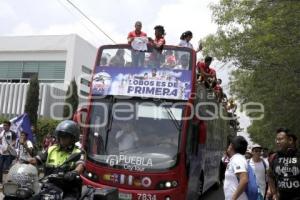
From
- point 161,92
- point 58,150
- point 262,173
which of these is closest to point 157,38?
point 161,92

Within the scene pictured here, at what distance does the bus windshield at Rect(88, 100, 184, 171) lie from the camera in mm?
9555

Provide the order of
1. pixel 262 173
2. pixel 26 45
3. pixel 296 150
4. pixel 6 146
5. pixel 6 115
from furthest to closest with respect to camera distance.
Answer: pixel 26 45 < pixel 6 115 < pixel 6 146 < pixel 262 173 < pixel 296 150

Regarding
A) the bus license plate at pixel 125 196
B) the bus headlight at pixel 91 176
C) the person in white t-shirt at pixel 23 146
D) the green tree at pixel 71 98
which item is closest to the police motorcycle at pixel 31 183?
the bus license plate at pixel 125 196

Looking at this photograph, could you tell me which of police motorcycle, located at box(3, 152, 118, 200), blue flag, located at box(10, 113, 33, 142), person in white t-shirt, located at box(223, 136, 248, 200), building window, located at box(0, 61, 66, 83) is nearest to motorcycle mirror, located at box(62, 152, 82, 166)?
police motorcycle, located at box(3, 152, 118, 200)

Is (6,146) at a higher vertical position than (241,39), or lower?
lower

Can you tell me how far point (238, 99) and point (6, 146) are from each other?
17970mm

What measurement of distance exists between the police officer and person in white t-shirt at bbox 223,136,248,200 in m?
1.95

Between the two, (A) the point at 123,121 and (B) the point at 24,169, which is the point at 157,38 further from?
(B) the point at 24,169

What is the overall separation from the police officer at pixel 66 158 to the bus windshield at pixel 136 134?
384 cm

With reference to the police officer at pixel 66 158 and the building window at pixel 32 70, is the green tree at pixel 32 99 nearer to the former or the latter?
the building window at pixel 32 70

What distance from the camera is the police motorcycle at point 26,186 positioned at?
4.71 meters

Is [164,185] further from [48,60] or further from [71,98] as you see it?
[48,60]

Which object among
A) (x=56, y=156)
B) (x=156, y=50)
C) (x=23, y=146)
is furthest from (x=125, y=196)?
(x=23, y=146)

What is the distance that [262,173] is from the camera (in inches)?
387
